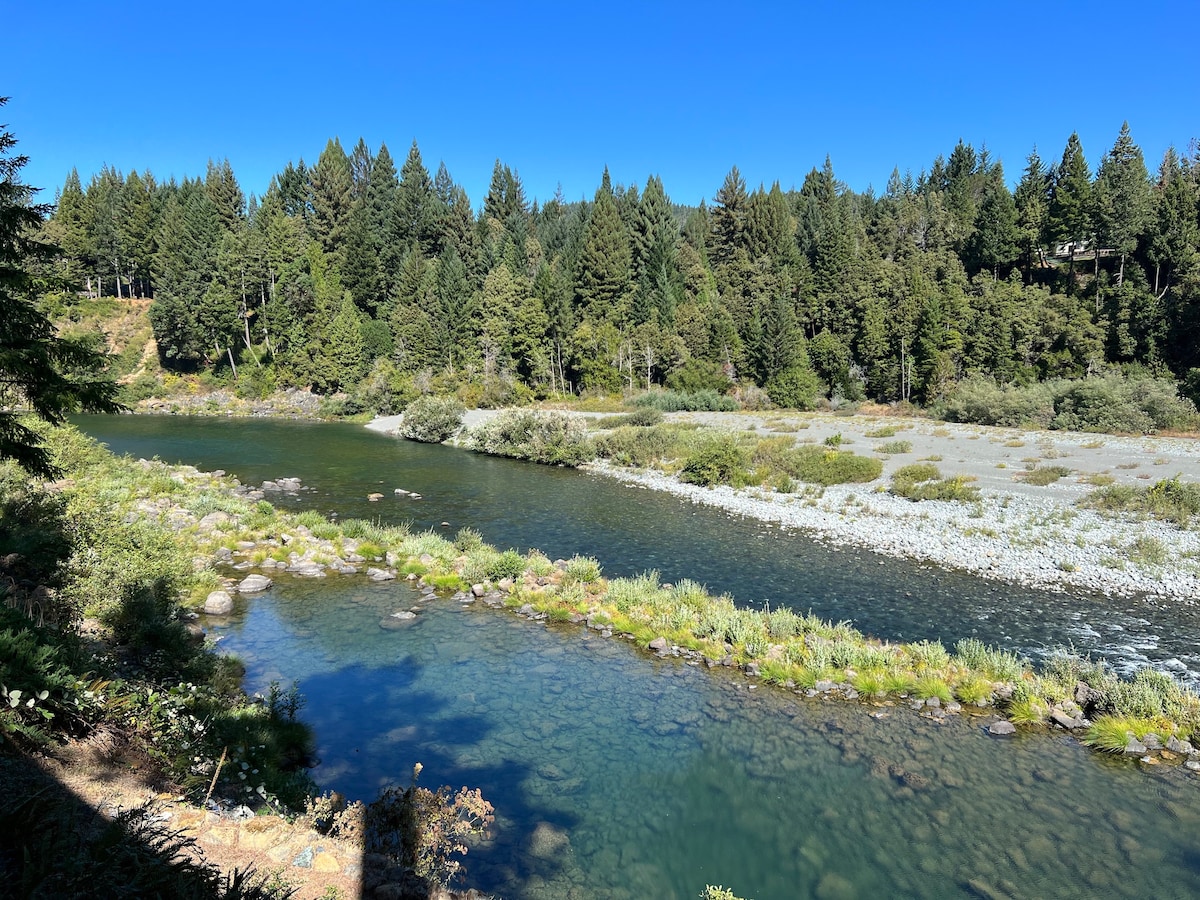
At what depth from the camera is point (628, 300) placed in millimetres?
69562

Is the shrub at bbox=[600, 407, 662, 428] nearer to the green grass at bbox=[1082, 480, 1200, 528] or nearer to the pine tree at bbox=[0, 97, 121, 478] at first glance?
the green grass at bbox=[1082, 480, 1200, 528]

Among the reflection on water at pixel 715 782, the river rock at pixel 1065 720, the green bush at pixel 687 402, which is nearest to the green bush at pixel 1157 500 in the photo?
the river rock at pixel 1065 720

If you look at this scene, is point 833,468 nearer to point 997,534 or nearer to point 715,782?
A: point 997,534

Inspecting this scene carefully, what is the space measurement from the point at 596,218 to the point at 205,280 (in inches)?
1674

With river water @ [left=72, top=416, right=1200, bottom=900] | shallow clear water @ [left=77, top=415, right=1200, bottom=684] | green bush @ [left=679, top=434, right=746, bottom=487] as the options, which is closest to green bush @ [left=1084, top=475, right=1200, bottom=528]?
shallow clear water @ [left=77, top=415, right=1200, bottom=684]

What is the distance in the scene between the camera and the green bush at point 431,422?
47812 millimetres

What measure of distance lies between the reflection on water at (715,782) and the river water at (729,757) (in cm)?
3

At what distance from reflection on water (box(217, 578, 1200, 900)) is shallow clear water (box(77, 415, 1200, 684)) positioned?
4.34 m

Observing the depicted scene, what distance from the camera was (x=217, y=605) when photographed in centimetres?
1480

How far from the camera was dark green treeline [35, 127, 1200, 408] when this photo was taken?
56188mm

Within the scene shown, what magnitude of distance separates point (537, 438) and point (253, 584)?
24.0 m

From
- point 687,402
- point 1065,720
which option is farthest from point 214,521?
point 687,402

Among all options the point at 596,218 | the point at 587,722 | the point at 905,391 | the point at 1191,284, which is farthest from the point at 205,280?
the point at 1191,284

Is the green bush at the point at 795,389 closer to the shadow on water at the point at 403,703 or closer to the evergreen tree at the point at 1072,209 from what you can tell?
the evergreen tree at the point at 1072,209
